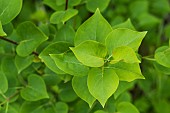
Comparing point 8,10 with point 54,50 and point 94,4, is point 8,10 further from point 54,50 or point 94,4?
point 94,4

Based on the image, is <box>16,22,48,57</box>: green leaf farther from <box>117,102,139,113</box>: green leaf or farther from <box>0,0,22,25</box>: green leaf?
<box>117,102,139,113</box>: green leaf

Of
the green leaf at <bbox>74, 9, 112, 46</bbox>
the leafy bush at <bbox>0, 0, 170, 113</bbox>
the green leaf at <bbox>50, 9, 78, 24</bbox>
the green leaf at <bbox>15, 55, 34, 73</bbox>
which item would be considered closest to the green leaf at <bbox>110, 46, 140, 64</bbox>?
the leafy bush at <bbox>0, 0, 170, 113</bbox>

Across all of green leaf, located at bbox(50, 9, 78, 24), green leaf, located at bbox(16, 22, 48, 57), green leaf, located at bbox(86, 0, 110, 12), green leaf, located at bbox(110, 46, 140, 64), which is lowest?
green leaf, located at bbox(16, 22, 48, 57)

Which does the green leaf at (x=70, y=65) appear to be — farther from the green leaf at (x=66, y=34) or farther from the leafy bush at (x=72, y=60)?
the green leaf at (x=66, y=34)

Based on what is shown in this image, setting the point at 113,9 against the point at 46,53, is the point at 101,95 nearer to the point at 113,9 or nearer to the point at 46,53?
the point at 46,53

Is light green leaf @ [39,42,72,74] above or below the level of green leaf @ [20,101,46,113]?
above

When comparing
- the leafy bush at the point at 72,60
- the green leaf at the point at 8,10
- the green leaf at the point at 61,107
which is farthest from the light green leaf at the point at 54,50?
the green leaf at the point at 61,107
